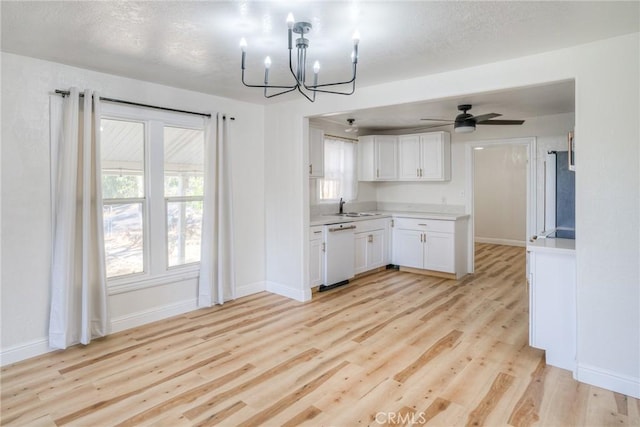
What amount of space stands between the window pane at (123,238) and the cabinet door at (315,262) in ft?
6.53

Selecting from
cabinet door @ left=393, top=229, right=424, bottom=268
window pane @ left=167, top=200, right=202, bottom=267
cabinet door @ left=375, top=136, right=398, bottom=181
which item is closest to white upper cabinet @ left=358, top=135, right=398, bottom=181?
cabinet door @ left=375, top=136, right=398, bottom=181

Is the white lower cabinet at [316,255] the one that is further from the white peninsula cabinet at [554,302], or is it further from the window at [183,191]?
the white peninsula cabinet at [554,302]

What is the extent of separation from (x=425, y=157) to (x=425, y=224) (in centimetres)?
114

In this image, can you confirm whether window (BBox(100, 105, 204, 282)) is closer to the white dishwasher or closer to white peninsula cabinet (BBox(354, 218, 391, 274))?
the white dishwasher

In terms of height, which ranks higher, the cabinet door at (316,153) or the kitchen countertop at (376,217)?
the cabinet door at (316,153)

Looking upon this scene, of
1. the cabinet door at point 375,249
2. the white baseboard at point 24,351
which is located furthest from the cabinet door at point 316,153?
the white baseboard at point 24,351

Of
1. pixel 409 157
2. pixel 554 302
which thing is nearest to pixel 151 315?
pixel 554 302

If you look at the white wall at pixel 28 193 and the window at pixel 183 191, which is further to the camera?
the window at pixel 183 191

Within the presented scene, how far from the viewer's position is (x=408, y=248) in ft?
19.7

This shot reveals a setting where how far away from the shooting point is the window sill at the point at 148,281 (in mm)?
3617

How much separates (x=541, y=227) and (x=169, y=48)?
5.23 m

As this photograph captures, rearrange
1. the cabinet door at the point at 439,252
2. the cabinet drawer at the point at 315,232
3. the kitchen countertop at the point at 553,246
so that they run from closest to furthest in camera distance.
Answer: the kitchen countertop at the point at 553,246
the cabinet drawer at the point at 315,232
the cabinet door at the point at 439,252

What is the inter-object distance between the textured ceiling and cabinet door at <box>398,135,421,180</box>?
2.95 m

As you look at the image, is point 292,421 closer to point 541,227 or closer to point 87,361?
point 87,361
